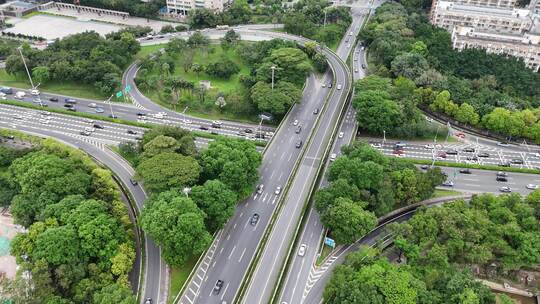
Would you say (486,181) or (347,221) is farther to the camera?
(486,181)

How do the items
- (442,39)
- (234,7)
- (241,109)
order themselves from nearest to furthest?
(241,109) → (442,39) → (234,7)

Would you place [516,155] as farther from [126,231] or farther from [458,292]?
[126,231]

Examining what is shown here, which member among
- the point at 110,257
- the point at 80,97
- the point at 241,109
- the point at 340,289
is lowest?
the point at 110,257

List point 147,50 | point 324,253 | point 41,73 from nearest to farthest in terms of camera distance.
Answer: point 324,253 < point 41,73 < point 147,50

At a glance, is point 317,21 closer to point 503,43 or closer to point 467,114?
point 503,43

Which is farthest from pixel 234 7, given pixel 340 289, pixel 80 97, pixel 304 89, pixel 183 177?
pixel 340 289

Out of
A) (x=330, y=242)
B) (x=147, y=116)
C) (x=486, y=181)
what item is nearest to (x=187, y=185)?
(x=330, y=242)
